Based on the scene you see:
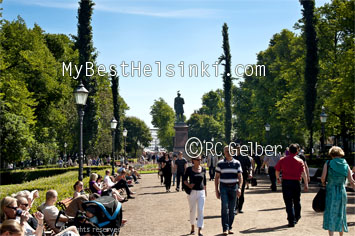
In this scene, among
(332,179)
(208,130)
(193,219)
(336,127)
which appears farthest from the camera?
(208,130)

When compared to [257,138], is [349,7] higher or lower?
higher

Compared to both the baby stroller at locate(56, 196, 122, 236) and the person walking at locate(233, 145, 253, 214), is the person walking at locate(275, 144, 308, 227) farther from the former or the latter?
the baby stroller at locate(56, 196, 122, 236)

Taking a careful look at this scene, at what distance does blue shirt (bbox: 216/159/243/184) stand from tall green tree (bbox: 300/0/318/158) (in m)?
23.8

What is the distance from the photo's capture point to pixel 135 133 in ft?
361

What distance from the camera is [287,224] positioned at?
34.4 ft

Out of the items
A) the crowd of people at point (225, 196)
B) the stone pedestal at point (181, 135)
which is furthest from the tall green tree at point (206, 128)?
the crowd of people at point (225, 196)

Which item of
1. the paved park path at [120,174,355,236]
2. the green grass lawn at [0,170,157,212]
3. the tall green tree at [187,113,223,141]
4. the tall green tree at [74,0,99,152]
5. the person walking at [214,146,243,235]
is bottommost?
the paved park path at [120,174,355,236]

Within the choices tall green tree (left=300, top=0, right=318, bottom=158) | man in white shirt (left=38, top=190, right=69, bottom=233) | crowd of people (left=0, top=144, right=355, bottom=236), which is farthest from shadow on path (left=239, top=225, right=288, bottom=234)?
tall green tree (left=300, top=0, right=318, bottom=158)

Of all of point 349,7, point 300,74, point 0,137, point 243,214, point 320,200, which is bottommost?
point 243,214

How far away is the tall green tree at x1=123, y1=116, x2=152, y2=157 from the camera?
360ft

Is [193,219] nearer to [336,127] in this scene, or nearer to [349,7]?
[349,7]

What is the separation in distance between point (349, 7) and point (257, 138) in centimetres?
2063

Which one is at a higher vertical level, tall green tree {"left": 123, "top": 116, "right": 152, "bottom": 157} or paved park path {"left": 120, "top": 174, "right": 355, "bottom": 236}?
tall green tree {"left": 123, "top": 116, "right": 152, "bottom": 157}

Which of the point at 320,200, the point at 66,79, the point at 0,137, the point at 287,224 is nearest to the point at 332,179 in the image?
the point at 320,200
